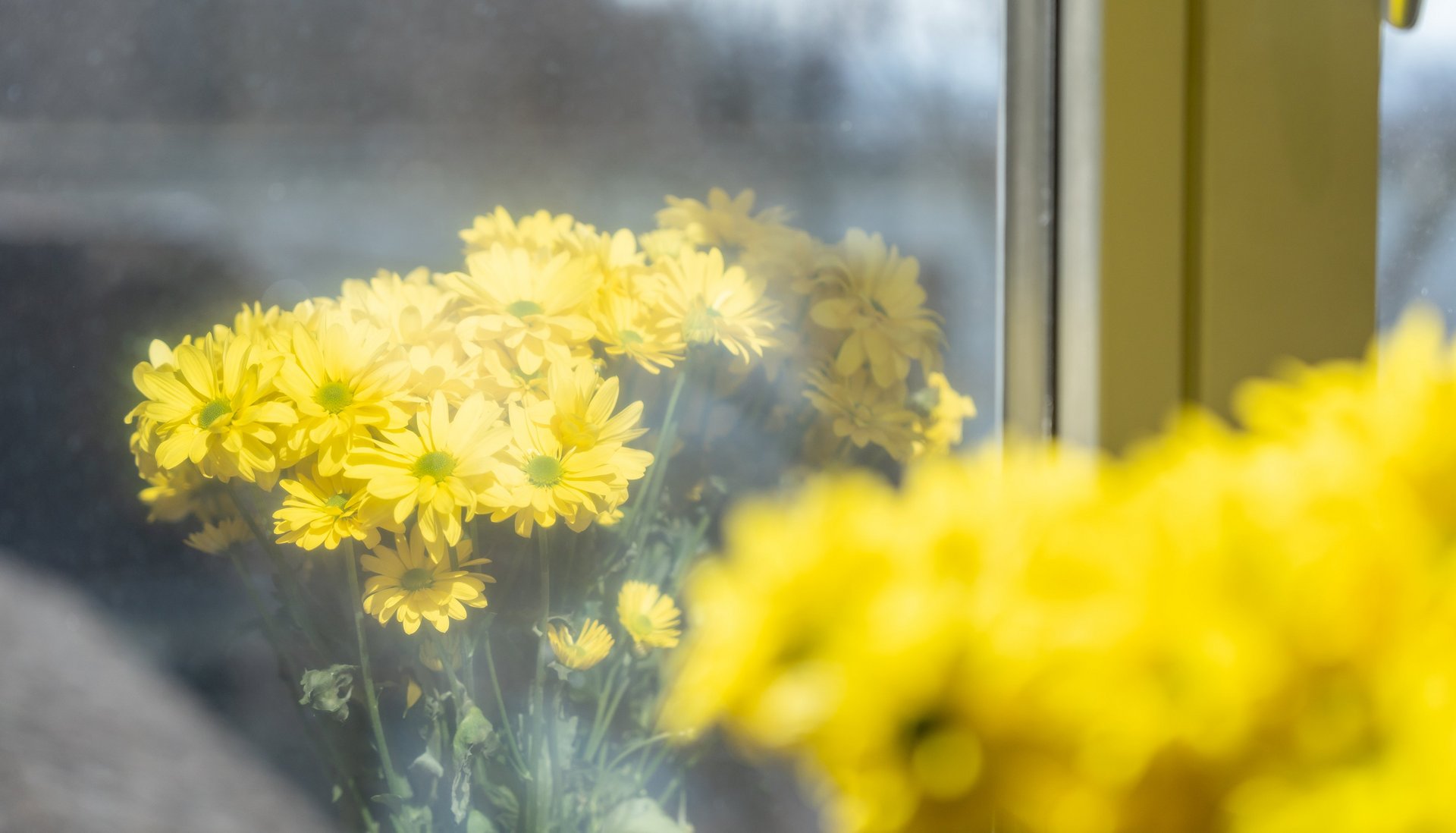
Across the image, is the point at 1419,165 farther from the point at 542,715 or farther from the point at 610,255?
the point at 542,715

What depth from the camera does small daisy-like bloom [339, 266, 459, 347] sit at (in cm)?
53

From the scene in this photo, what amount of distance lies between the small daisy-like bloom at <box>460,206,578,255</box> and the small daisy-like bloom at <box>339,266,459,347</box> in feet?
0.12

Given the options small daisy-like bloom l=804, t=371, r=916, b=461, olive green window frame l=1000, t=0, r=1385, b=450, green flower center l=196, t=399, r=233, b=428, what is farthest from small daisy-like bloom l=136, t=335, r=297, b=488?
olive green window frame l=1000, t=0, r=1385, b=450

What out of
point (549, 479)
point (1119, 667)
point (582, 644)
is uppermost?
point (1119, 667)

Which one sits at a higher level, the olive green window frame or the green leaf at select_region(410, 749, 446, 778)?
the olive green window frame

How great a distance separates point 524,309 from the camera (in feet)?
1.80

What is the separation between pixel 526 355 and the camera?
0.54 metres

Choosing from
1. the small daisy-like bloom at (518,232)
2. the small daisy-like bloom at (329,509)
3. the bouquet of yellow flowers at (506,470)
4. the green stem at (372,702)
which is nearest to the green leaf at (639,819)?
the bouquet of yellow flowers at (506,470)

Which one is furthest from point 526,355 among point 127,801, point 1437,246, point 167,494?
point 1437,246

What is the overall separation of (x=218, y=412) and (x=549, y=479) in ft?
0.57

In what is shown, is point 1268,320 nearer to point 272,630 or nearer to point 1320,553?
point 1320,553

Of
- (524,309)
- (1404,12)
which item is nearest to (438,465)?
(524,309)

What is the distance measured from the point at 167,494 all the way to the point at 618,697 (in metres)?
0.27

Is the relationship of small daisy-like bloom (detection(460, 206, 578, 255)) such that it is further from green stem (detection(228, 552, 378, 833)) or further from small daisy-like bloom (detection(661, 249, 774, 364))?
green stem (detection(228, 552, 378, 833))
